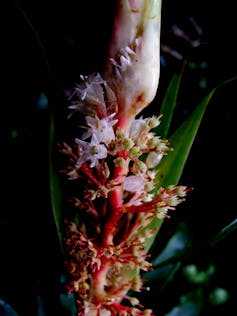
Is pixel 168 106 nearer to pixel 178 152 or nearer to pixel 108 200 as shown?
pixel 178 152

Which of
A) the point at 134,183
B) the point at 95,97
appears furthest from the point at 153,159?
the point at 95,97

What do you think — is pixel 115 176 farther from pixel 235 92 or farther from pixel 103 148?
pixel 235 92

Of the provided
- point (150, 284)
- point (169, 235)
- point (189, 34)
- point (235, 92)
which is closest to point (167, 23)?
point (189, 34)

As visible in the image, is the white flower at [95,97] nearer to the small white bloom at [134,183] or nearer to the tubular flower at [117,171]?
the tubular flower at [117,171]

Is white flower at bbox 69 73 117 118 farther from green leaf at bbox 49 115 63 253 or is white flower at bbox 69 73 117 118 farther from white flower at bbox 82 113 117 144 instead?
green leaf at bbox 49 115 63 253

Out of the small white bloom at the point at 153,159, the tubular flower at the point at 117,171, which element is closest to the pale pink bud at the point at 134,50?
the tubular flower at the point at 117,171

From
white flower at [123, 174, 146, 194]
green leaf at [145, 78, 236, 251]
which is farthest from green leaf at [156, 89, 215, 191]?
white flower at [123, 174, 146, 194]

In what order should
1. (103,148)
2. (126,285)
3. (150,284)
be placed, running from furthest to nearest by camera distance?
(150,284) → (126,285) → (103,148)
